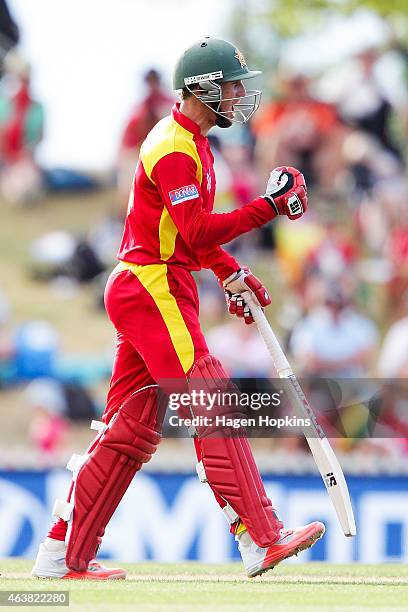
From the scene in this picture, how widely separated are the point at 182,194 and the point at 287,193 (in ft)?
1.45

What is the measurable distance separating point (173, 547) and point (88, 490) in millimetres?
3352

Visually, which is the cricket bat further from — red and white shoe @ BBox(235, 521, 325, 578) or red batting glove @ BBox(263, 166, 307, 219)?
red batting glove @ BBox(263, 166, 307, 219)

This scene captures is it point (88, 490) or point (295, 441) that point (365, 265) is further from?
point (88, 490)

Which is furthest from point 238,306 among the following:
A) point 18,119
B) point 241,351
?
point 18,119

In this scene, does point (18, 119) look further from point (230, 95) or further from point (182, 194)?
point (182, 194)

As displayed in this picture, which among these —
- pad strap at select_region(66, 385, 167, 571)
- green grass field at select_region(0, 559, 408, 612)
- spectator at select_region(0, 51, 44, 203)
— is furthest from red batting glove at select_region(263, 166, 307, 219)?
spectator at select_region(0, 51, 44, 203)

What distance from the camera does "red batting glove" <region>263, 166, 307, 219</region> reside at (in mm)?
5762

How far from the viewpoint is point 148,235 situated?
5.88 metres

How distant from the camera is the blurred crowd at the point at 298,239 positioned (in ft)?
37.8

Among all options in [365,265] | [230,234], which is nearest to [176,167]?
[230,234]

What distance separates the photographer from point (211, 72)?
5.88m

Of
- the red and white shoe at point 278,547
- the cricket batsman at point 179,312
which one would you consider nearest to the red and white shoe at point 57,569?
the cricket batsman at point 179,312

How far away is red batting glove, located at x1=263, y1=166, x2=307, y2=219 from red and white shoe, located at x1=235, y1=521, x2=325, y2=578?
128cm

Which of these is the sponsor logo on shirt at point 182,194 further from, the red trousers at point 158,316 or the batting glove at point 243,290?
the batting glove at point 243,290
